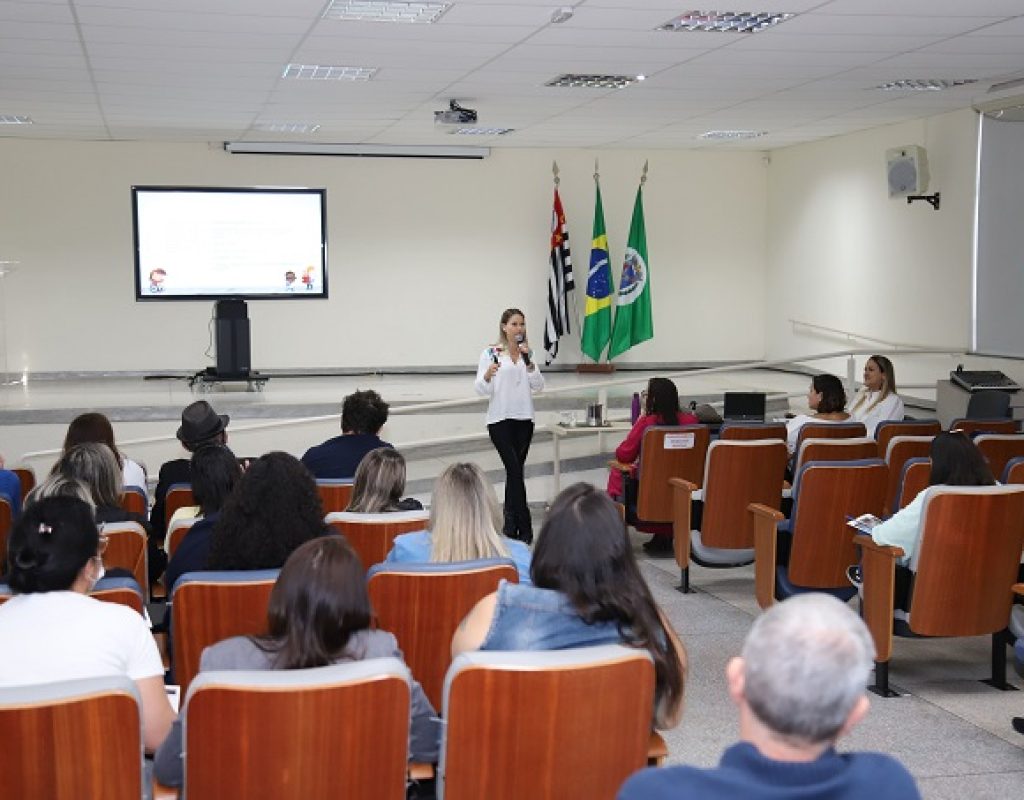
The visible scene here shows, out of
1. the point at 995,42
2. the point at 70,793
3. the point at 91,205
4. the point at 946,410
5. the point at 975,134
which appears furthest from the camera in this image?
the point at 91,205

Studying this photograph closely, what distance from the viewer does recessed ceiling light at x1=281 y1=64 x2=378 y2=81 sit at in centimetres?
932

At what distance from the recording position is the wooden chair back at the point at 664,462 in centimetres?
692

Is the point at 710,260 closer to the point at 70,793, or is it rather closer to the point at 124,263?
the point at 124,263

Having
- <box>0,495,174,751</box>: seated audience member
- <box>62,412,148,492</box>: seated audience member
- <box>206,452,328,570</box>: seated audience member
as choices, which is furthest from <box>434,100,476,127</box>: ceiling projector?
<box>0,495,174,751</box>: seated audience member

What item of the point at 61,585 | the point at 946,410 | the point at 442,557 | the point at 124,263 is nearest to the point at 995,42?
the point at 946,410

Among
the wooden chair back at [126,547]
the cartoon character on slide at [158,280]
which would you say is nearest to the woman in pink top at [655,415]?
the wooden chair back at [126,547]

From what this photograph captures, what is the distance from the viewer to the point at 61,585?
9.21ft

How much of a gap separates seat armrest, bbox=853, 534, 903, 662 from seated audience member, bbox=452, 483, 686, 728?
6.52 feet

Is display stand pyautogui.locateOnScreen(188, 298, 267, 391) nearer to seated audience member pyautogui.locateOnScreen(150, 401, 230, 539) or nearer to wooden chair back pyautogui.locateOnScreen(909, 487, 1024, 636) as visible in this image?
seated audience member pyautogui.locateOnScreen(150, 401, 230, 539)

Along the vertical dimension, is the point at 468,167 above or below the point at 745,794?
above

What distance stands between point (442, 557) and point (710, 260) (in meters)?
13.2

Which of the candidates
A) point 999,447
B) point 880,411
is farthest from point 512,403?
point 999,447

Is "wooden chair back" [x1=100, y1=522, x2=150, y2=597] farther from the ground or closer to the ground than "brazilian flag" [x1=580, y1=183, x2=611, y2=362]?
closer to the ground

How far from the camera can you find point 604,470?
10477 mm
